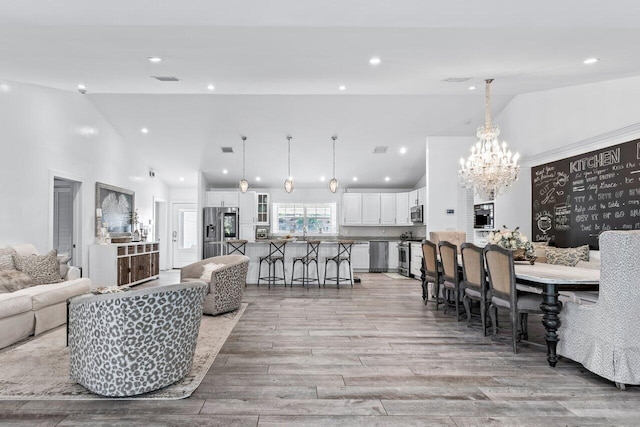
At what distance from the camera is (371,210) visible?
35.0ft

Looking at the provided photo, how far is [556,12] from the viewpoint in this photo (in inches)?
113

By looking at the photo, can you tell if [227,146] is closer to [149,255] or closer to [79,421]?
[149,255]

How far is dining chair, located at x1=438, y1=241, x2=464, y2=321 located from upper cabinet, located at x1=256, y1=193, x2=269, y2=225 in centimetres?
621

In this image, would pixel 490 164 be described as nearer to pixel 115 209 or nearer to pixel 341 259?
pixel 341 259

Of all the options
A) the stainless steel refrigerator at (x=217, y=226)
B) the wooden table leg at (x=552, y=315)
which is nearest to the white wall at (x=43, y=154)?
the stainless steel refrigerator at (x=217, y=226)

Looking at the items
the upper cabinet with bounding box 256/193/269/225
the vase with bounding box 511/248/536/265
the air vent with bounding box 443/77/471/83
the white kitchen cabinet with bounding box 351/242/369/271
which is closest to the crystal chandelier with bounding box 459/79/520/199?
the air vent with bounding box 443/77/471/83

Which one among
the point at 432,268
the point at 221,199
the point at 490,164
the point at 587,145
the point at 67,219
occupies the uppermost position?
the point at 587,145

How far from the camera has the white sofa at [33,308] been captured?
3.69 metres

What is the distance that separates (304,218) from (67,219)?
571 centimetres

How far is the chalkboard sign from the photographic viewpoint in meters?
4.46

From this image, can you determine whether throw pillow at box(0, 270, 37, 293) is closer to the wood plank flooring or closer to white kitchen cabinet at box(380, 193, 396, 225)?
the wood plank flooring

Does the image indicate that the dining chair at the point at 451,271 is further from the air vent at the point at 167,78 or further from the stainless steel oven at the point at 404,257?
the stainless steel oven at the point at 404,257

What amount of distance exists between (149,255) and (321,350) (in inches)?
232

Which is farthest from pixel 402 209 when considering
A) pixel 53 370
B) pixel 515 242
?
pixel 53 370
